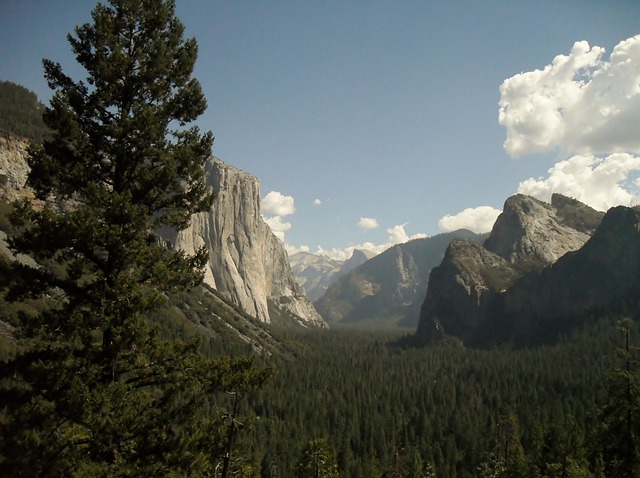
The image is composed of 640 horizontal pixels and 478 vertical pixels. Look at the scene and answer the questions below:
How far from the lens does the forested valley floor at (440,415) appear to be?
53.5 meters

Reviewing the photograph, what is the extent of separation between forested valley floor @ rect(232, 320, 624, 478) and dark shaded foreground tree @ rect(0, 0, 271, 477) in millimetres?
23078

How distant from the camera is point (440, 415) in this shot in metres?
96.1

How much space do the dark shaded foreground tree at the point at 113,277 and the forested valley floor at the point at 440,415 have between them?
23078 millimetres

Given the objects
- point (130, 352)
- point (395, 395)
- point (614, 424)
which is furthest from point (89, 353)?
point (395, 395)

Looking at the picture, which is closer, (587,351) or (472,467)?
(472,467)

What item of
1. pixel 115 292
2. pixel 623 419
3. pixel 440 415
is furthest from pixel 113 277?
pixel 440 415

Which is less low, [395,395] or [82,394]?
[82,394]

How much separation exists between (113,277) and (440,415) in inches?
3898

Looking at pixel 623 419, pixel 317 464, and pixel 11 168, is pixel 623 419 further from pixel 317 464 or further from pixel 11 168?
pixel 11 168

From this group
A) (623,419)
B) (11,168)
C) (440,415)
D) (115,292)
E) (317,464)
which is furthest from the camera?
(11,168)

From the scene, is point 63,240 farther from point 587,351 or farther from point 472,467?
point 587,351

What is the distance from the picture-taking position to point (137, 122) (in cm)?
1196

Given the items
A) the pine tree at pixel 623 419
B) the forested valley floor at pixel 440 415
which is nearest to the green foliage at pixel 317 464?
the forested valley floor at pixel 440 415

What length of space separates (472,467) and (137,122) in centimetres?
7873
